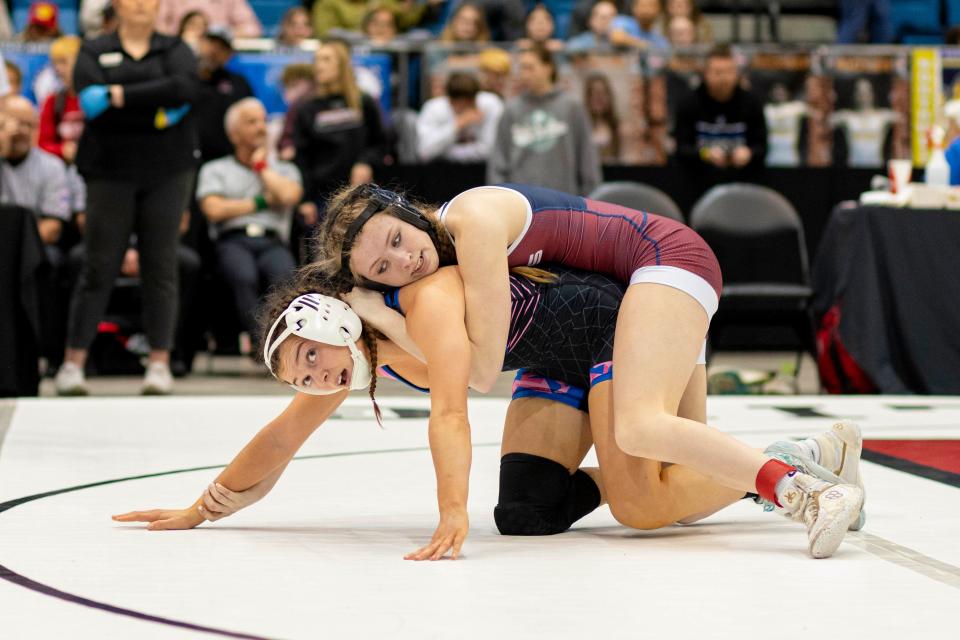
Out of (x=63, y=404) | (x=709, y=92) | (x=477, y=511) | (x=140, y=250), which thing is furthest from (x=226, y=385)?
(x=477, y=511)

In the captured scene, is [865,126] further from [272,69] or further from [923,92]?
[272,69]

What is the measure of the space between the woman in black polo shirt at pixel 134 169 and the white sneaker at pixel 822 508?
11.4 ft

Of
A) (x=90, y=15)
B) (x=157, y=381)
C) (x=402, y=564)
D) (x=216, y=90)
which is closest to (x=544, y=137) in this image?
(x=216, y=90)

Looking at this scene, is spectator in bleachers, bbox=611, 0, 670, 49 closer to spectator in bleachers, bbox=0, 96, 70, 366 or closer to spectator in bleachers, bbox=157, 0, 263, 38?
spectator in bleachers, bbox=157, 0, 263, 38

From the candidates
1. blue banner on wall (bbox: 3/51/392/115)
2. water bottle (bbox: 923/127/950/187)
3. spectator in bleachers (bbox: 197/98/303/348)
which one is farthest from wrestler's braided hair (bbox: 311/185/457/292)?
blue banner on wall (bbox: 3/51/392/115)

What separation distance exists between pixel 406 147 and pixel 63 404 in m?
2.98

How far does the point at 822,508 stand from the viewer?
2.29m

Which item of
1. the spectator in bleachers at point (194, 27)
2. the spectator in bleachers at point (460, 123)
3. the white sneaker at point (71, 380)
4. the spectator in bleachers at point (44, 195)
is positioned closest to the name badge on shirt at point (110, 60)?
the spectator in bleachers at point (44, 195)

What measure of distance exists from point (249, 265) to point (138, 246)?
102cm

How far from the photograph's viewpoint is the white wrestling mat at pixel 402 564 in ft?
6.12

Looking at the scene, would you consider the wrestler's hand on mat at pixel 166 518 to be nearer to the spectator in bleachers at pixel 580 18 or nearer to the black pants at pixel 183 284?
the black pants at pixel 183 284

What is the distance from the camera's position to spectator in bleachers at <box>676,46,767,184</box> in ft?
22.9

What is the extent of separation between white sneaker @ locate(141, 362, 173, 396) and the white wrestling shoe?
Answer: 3.28 metres

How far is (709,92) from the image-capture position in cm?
699
